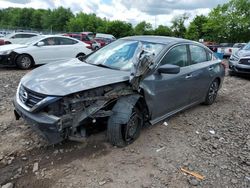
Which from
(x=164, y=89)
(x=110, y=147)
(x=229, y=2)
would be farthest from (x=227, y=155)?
(x=229, y=2)

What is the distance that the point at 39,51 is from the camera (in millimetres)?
9984

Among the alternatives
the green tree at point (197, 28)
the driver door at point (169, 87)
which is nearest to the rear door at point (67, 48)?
the driver door at point (169, 87)

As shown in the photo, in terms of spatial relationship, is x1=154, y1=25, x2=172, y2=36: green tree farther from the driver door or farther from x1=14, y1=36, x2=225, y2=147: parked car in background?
x1=14, y1=36, x2=225, y2=147: parked car in background

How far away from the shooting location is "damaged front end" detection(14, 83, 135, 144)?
10.4ft

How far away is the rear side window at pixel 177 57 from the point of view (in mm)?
4418

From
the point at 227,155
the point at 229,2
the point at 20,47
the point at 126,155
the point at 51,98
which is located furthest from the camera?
the point at 229,2

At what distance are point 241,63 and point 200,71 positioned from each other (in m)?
5.73

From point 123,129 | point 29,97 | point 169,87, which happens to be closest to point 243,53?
point 169,87

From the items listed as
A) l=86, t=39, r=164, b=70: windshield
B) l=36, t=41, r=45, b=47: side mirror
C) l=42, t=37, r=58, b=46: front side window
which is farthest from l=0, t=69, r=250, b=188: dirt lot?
l=42, t=37, r=58, b=46: front side window

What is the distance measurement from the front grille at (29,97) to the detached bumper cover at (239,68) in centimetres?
877

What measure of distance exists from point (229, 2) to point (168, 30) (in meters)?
14.4

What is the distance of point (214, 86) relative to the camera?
20.1ft

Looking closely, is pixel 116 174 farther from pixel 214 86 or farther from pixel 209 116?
pixel 214 86

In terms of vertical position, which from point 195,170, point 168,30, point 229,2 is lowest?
point 195,170
